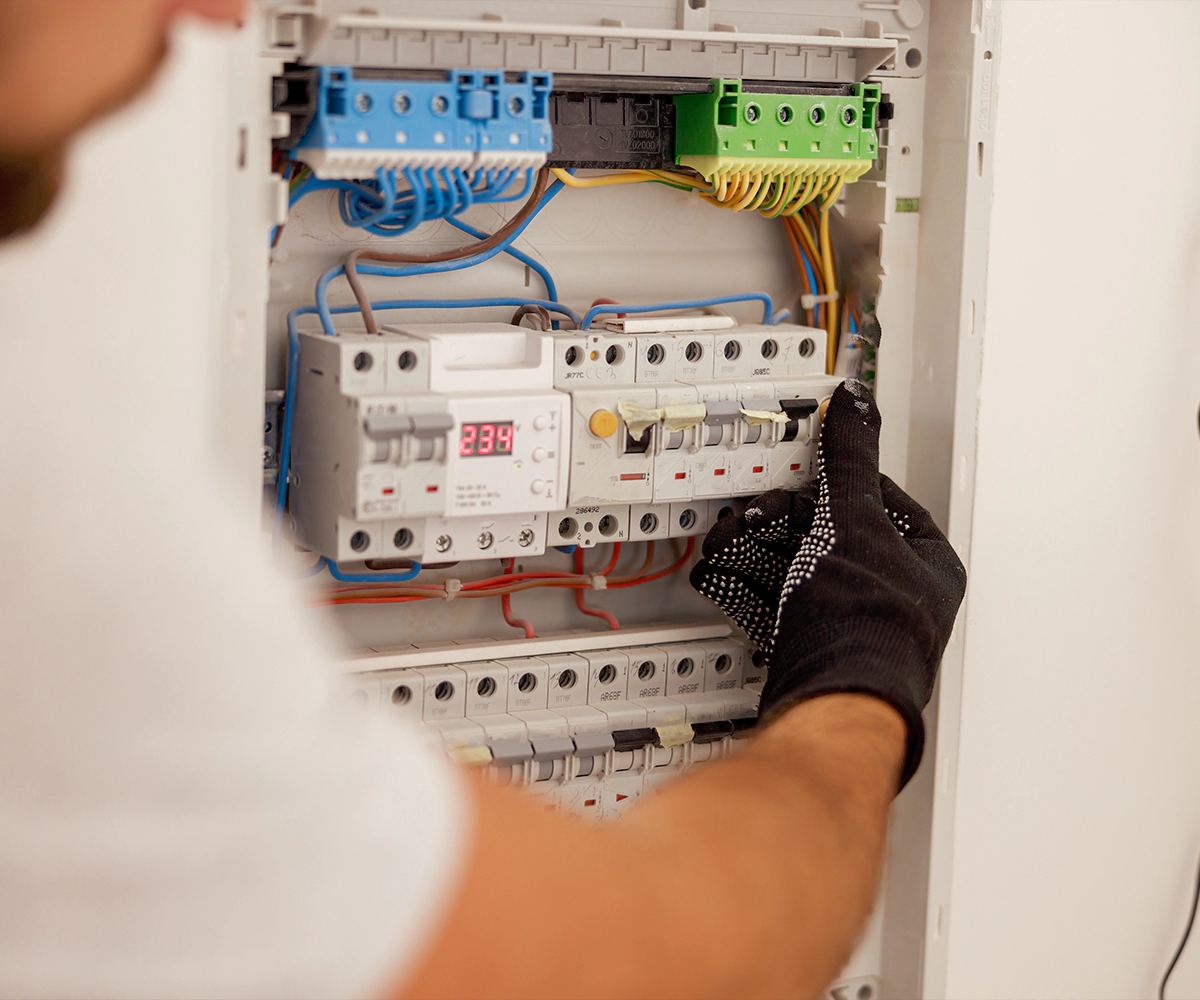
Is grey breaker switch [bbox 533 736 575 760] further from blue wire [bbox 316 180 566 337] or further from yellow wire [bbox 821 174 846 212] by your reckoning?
yellow wire [bbox 821 174 846 212]

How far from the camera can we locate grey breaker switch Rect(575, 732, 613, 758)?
4.25 feet

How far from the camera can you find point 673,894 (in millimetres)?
505

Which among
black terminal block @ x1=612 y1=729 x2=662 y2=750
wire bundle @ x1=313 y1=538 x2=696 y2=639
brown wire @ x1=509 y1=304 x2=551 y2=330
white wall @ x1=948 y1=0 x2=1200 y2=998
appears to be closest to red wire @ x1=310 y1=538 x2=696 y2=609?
wire bundle @ x1=313 y1=538 x2=696 y2=639

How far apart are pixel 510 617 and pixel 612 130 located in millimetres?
503

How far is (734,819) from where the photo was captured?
58cm

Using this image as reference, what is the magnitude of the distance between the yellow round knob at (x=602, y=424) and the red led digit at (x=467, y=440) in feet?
0.38

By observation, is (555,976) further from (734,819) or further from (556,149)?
(556,149)

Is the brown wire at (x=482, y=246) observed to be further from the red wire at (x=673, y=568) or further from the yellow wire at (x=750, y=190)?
the red wire at (x=673, y=568)

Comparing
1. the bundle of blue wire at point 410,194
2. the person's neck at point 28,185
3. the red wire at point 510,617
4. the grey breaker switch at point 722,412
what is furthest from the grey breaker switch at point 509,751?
the person's neck at point 28,185

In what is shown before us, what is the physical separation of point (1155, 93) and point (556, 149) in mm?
770

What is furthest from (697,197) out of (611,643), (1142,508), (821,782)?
(821,782)

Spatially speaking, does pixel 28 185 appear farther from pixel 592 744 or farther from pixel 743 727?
pixel 743 727

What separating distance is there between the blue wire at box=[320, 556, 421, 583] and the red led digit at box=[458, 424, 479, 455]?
150 mm

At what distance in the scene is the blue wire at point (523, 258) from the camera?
1.28 meters
